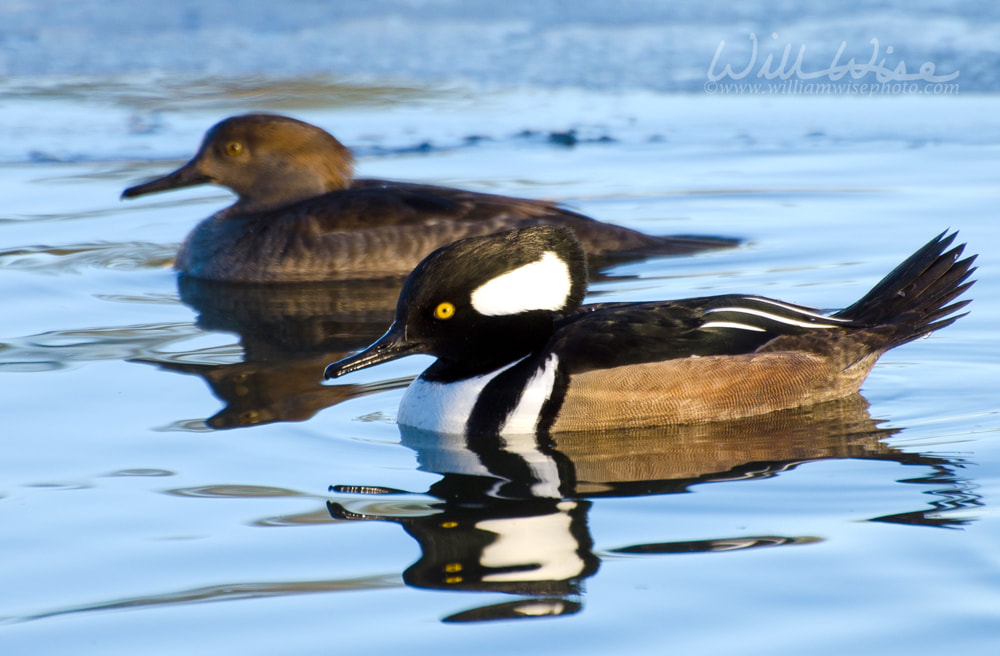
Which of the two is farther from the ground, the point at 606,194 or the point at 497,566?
the point at 606,194

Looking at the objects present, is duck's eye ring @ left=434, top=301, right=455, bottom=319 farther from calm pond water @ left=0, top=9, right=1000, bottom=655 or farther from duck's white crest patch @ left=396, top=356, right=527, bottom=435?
calm pond water @ left=0, top=9, right=1000, bottom=655

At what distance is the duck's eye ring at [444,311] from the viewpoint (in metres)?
5.32

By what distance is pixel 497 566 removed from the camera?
3945 millimetres

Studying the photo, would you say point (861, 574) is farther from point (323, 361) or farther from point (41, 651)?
point (323, 361)

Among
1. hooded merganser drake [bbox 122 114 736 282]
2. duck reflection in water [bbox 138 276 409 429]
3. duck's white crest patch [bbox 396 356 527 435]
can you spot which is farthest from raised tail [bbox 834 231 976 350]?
hooded merganser drake [bbox 122 114 736 282]

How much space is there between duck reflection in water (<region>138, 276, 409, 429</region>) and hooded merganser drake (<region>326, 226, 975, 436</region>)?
53 centimetres

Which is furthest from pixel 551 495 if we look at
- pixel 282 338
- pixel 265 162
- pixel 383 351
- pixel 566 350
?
pixel 265 162

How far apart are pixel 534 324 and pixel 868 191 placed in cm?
522

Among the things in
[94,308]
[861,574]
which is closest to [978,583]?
[861,574]

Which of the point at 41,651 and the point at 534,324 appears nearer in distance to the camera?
the point at 41,651

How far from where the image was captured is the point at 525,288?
530cm

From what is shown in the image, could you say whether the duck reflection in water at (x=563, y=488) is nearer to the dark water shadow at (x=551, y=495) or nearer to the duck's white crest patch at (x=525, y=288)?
the dark water shadow at (x=551, y=495)

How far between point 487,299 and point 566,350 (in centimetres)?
36

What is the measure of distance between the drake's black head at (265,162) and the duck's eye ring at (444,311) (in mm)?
4076
